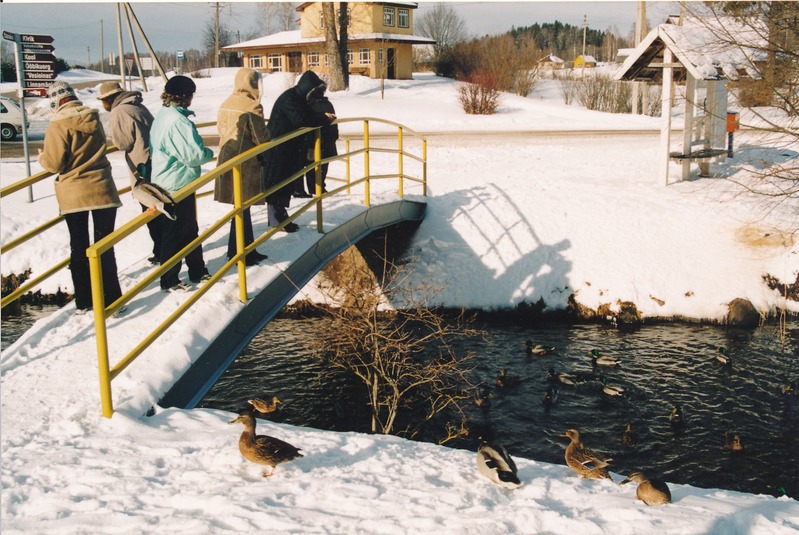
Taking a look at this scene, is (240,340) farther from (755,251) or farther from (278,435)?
(755,251)

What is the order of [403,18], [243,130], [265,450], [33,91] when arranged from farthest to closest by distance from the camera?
[403,18] < [33,91] < [243,130] < [265,450]

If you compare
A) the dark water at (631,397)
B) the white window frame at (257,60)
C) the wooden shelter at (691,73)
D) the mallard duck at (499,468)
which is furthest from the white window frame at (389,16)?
the mallard duck at (499,468)

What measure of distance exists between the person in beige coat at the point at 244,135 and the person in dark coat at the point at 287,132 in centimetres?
66

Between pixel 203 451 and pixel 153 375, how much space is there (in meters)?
0.94

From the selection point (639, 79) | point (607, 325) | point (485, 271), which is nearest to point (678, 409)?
point (607, 325)

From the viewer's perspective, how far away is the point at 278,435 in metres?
5.34

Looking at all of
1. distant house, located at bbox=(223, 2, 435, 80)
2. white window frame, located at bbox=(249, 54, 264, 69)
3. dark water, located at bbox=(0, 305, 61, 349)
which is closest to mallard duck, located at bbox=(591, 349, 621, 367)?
dark water, located at bbox=(0, 305, 61, 349)

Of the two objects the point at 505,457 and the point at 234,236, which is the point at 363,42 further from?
the point at 505,457

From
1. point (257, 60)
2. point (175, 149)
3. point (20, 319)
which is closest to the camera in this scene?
point (175, 149)

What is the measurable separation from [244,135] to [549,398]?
5.06 m

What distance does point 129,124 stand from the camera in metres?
7.25

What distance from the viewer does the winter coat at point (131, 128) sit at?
23.7 feet

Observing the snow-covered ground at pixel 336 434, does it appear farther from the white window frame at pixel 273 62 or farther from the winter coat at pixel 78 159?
the white window frame at pixel 273 62

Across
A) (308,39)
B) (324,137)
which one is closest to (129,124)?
(324,137)
